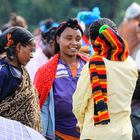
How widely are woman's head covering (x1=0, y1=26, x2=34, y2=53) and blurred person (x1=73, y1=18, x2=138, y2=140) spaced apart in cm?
88

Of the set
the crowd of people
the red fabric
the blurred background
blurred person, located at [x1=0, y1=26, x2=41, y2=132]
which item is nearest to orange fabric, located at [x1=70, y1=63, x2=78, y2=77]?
the crowd of people

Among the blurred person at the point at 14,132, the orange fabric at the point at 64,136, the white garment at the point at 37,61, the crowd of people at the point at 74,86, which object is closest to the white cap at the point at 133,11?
the white garment at the point at 37,61

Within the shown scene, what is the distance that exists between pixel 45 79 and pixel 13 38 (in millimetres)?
577

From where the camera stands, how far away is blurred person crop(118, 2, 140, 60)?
33.4 ft

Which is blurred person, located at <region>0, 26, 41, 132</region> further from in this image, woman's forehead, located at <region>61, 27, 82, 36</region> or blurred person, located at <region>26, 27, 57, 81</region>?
blurred person, located at <region>26, 27, 57, 81</region>

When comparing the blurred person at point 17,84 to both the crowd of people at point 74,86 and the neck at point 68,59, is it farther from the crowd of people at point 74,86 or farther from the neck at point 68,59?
the neck at point 68,59

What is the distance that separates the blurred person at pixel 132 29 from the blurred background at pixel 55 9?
17943 mm

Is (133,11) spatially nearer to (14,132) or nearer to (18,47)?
(18,47)

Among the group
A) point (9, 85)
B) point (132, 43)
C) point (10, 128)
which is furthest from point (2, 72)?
point (132, 43)

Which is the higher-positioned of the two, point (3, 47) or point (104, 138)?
point (3, 47)

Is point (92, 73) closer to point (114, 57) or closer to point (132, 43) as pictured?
point (114, 57)

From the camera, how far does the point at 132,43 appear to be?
10.2 m

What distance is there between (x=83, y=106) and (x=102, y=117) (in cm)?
22

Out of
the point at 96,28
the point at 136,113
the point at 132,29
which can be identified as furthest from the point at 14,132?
the point at 132,29
